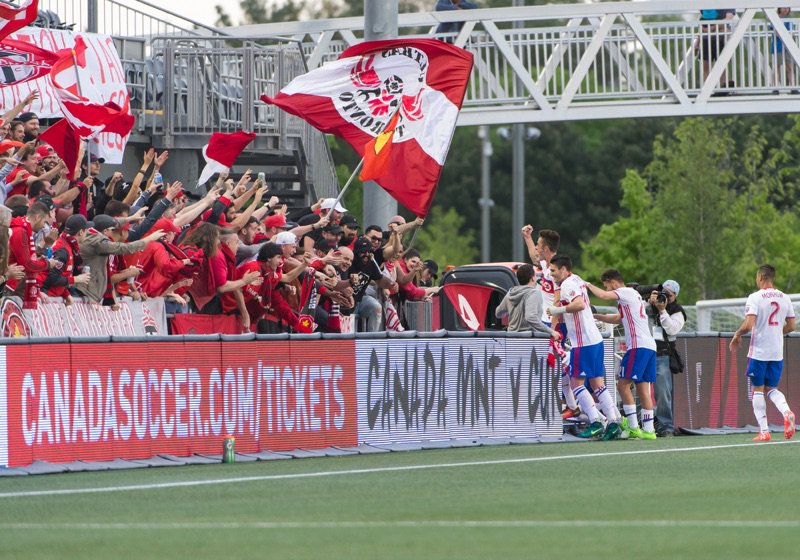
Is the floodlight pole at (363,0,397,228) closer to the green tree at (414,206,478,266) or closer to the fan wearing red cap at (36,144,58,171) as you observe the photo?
the fan wearing red cap at (36,144,58,171)

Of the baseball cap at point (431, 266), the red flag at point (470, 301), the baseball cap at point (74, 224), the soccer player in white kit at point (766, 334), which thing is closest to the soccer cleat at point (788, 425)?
the soccer player in white kit at point (766, 334)

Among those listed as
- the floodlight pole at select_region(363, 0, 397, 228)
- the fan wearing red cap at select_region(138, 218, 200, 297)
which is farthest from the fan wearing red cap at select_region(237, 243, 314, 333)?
the floodlight pole at select_region(363, 0, 397, 228)

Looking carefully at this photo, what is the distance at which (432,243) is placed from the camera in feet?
250

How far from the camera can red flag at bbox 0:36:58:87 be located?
20.1 metres

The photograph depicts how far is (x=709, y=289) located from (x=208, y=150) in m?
32.8

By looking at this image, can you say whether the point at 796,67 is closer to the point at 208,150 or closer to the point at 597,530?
the point at 208,150

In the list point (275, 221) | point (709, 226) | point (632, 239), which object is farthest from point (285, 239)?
point (632, 239)

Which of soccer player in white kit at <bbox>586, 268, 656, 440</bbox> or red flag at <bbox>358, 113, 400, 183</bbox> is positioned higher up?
red flag at <bbox>358, 113, 400, 183</bbox>

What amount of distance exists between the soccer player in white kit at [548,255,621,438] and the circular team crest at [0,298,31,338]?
6.22m

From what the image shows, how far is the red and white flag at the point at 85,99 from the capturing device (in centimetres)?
1873

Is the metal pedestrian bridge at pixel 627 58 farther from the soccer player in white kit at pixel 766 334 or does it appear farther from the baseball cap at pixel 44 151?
the baseball cap at pixel 44 151

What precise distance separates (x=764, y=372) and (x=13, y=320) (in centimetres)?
866

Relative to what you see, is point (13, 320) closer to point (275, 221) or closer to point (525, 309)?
point (275, 221)

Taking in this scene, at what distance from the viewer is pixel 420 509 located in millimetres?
10656
